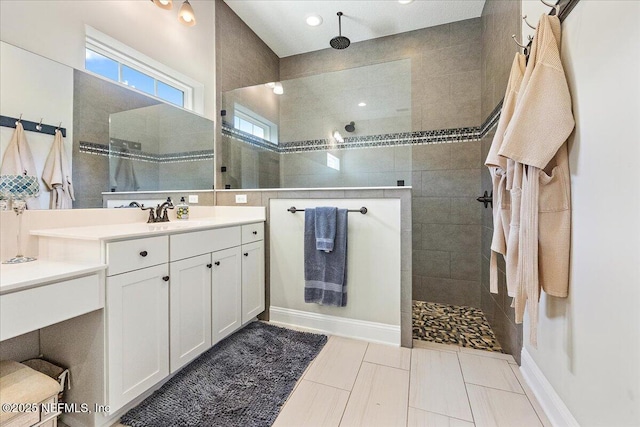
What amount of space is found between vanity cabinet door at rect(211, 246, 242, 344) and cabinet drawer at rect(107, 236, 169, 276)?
1.23 feet

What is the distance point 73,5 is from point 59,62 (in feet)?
1.32

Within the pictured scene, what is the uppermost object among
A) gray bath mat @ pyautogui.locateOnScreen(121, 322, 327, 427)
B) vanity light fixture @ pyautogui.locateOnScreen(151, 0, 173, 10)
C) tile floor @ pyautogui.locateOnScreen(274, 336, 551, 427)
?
vanity light fixture @ pyautogui.locateOnScreen(151, 0, 173, 10)

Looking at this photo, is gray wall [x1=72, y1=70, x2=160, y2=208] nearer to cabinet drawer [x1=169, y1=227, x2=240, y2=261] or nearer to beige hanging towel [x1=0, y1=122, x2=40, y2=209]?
beige hanging towel [x1=0, y1=122, x2=40, y2=209]

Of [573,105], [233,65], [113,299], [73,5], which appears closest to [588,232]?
[573,105]

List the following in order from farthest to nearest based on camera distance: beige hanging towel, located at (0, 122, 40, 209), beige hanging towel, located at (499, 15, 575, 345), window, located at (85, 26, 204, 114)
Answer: window, located at (85, 26, 204, 114) < beige hanging towel, located at (0, 122, 40, 209) < beige hanging towel, located at (499, 15, 575, 345)

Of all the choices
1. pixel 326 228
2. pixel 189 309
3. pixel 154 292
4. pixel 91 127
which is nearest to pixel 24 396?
pixel 154 292

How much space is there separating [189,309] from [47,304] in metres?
0.66

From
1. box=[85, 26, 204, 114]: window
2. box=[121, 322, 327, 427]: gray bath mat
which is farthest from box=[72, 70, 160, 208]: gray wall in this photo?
box=[121, 322, 327, 427]: gray bath mat

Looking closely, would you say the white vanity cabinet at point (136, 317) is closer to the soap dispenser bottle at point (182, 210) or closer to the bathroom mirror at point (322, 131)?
the soap dispenser bottle at point (182, 210)

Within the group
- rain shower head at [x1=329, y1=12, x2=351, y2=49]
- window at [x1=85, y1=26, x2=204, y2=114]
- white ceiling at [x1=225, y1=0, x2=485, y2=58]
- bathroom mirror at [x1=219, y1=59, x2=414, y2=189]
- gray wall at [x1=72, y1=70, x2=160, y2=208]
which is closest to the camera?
gray wall at [x1=72, y1=70, x2=160, y2=208]

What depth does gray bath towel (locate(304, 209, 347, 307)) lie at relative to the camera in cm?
199

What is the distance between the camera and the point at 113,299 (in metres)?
1.15

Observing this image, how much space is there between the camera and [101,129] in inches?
64.1

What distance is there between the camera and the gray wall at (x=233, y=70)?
258 cm
